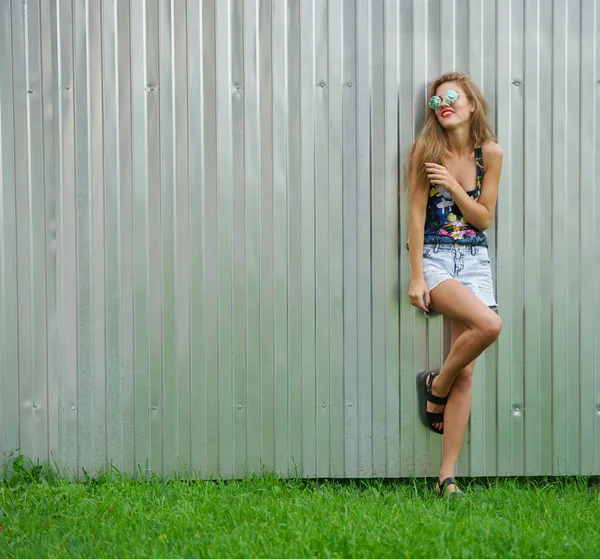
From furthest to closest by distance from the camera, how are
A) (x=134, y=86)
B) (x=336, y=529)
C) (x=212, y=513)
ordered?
(x=134, y=86) → (x=212, y=513) → (x=336, y=529)

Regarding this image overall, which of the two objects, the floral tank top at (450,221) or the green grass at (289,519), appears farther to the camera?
the floral tank top at (450,221)

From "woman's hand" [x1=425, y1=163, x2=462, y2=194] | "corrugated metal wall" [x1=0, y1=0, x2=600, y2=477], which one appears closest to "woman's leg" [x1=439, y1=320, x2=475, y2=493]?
"corrugated metal wall" [x1=0, y1=0, x2=600, y2=477]

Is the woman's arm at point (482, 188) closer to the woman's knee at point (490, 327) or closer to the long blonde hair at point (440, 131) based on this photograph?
the long blonde hair at point (440, 131)

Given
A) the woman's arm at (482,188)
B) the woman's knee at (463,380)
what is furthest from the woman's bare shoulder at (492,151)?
the woman's knee at (463,380)

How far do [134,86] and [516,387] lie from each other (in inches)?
94.9

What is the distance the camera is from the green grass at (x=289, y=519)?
8.56 feet

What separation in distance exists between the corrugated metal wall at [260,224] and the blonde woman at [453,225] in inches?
5.5

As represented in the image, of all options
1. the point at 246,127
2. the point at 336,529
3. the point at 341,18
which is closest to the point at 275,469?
the point at 336,529

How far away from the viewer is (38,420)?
3.61 metres

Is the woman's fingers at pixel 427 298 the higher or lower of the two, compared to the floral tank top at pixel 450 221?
lower

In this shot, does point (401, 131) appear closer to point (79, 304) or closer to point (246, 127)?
point (246, 127)

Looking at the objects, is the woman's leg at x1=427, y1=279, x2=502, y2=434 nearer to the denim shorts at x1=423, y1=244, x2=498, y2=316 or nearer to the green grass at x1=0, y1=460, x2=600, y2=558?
the denim shorts at x1=423, y1=244, x2=498, y2=316

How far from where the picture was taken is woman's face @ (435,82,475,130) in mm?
3441

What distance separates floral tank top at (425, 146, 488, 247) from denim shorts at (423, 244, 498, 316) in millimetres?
35
